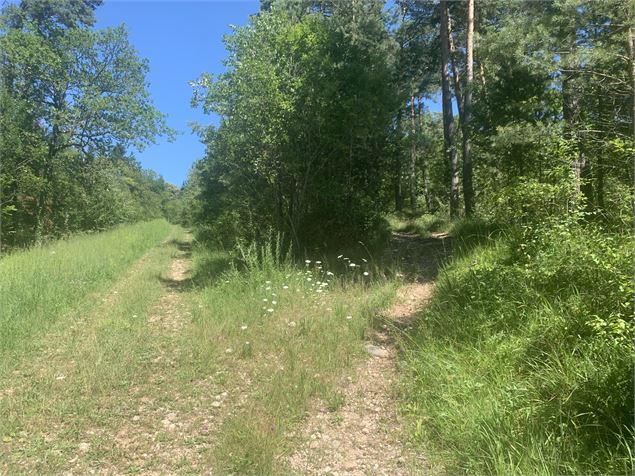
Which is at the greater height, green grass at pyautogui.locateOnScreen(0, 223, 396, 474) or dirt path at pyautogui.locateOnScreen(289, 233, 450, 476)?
green grass at pyautogui.locateOnScreen(0, 223, 396, 474)

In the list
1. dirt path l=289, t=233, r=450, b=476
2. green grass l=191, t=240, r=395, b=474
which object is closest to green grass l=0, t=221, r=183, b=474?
green grass l=191, t=240, r=395, b=474

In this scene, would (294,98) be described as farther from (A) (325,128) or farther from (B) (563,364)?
(B) (563,364)

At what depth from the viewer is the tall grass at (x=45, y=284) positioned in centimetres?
562

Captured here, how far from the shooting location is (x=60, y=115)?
20.4 m

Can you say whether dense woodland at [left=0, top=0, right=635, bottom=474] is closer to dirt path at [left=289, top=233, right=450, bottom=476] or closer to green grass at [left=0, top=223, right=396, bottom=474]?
dirt path at [left=289, top=233, right=450, bottom=476]

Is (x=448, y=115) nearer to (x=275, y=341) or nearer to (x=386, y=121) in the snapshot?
(x=386, y=121)

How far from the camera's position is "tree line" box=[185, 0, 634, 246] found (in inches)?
251

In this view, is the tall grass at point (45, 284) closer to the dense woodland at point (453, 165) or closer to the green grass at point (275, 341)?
the green grass at point (275, 341)

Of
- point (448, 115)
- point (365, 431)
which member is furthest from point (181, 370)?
point (448, 115)

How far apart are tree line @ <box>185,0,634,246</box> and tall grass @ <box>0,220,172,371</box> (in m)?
4.29

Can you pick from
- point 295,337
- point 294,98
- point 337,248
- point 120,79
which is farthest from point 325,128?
point 120,79

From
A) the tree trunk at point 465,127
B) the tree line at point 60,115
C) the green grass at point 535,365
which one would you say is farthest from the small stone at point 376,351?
the tree line at point 60,115

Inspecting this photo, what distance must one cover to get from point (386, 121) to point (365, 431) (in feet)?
29.0

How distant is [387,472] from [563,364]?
171 cm
